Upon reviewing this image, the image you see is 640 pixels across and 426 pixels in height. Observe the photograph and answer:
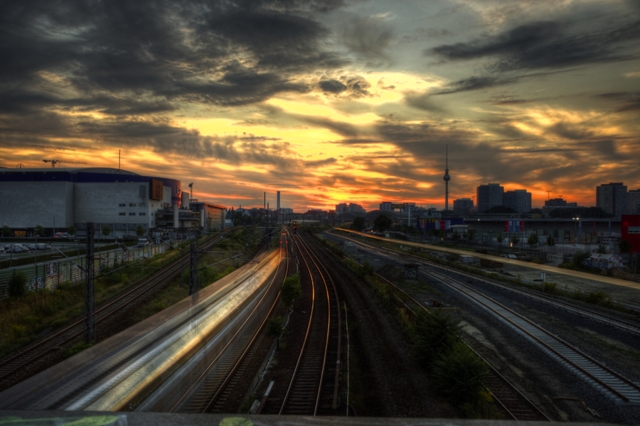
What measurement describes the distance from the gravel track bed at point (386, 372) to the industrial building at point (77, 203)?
2359 inches

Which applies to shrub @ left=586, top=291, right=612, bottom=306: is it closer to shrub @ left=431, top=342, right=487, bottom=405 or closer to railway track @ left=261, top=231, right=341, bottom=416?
railway track @ left=261, top=231, right=341, bottom=416

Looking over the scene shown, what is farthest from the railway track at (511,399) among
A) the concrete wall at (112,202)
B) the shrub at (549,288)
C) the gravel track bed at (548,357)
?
the concrete wall at (112,202)

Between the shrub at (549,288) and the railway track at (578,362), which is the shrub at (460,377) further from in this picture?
the shrub at (549,288)

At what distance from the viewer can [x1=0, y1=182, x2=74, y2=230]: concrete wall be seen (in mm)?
68062

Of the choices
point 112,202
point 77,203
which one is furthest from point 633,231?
point 77,203

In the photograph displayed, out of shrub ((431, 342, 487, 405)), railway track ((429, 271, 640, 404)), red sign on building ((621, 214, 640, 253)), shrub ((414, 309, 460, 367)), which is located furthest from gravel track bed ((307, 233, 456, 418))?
red sign on building ((621, 214, 640, 253))

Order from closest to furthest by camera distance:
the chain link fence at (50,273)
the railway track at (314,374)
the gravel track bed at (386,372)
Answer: the gravel track bed at (386,372)
the railway track at (314,374)
the chain link fence at (50,273)

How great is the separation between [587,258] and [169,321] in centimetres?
3747

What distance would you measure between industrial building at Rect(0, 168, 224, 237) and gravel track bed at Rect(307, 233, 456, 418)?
5991 cm

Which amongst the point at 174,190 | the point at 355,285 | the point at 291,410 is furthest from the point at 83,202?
the point at 291,410

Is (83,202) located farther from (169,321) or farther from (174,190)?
(169,321)

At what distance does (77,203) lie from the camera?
71625 millimetres

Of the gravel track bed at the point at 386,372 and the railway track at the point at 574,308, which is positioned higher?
the railway track at the point at 574,308

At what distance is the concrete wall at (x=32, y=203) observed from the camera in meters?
68.1
